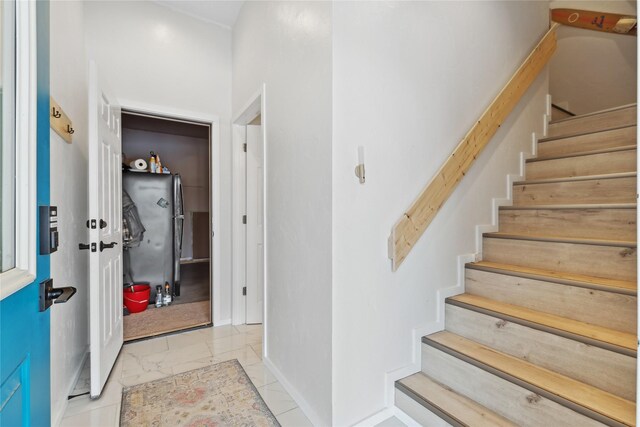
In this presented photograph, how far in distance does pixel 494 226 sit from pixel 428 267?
843 millimetres

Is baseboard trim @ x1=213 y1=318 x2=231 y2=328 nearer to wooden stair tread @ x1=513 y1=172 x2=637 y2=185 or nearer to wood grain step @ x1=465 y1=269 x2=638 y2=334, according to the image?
wood grain step @ x1=465 y1=269 x2=638 y2=334

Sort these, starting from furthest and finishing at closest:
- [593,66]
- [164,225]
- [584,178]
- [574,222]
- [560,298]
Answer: [164,225]
[593,66]
[584,178]
[574,222]
[560,298]

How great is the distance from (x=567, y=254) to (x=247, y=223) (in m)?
2.54

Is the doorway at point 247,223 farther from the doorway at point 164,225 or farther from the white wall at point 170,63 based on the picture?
the doorway at point 164,225

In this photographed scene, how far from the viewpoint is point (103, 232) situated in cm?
200

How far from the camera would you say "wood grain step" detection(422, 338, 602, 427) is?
128 centimetres

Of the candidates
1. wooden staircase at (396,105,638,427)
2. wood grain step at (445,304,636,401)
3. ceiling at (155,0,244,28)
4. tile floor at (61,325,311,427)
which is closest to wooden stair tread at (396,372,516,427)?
wooden staircase at (396,105,638,427)

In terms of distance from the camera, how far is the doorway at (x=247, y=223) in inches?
120

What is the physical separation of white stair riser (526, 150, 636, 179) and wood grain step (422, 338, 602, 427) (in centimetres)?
170

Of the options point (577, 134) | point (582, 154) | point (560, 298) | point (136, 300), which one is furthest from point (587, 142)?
point (136, 300)

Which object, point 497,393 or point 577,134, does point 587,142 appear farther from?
point 497,393

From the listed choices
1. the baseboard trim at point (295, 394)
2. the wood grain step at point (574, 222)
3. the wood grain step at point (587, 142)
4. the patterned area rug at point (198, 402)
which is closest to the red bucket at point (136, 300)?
the patterned area rug at point (198, 402)

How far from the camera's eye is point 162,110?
9.09 feet

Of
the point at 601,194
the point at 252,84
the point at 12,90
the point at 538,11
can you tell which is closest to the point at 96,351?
the point at 12,90
